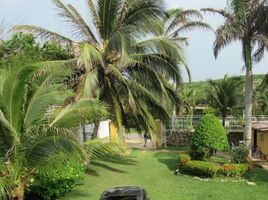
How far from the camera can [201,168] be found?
17469 millimetres

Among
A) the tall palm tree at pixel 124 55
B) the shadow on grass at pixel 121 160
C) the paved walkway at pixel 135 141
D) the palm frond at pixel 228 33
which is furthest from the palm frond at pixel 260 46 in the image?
the paved walkway at pixel 135 141

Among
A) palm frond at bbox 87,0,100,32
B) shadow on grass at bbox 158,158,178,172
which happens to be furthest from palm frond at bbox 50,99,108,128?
shadow on grass at bbox 158,158,178,172

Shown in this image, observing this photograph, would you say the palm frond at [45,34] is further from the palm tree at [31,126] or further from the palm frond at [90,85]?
the palm tree at [31,126]

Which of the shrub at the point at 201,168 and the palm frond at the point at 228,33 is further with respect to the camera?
the palm frond at the point at 228,33

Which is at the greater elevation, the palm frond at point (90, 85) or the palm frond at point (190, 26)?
the palm frond at point (190, 26)

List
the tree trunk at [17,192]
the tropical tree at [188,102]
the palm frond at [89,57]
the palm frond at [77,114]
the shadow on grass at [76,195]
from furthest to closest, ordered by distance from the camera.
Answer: the tropical tree at [188,102], the palm frond at [89,57], the shadow on grass at [76,195], the tree trunk at [17,192], the palm frond at [77,114]

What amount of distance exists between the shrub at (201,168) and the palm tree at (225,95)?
536 inches

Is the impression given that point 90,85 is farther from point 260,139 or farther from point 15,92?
point 260,139

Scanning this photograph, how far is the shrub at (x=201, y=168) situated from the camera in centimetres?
1730

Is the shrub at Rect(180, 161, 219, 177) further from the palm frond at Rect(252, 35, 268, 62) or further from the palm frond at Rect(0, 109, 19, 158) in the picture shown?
the palm frond at Rect(0, 109, 19, 158)

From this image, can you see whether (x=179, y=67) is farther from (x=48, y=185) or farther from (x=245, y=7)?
(x=48, y=185)

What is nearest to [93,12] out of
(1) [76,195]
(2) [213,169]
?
(1) [76,195]

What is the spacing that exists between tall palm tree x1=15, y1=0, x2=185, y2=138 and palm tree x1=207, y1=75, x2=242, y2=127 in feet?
43.5

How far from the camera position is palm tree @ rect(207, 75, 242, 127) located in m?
31.3
